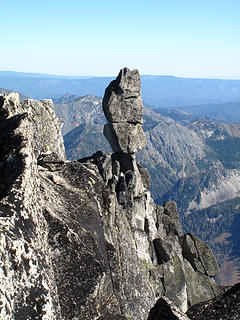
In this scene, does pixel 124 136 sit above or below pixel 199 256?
above

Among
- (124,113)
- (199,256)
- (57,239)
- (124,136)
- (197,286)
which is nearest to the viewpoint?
(57,239)

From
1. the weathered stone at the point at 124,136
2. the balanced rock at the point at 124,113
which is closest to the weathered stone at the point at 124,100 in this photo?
the balanced rock at the point at 124,113

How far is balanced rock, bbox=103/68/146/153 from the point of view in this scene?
48969 mm

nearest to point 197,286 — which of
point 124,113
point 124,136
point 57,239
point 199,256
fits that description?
point 199,256

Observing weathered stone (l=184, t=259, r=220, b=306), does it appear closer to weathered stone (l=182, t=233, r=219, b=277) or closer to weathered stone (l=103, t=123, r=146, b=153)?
weathered stone (l=182, t=233, r=219, b=277)

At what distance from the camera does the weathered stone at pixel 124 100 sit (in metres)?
49.0

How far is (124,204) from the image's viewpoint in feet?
141

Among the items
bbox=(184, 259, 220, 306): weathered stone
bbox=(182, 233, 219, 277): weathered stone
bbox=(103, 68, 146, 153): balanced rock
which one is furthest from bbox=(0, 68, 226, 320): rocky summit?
bbox=(182, 233, 219, 277): weathered stone

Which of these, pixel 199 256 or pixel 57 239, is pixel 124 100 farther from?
pixel 57 239

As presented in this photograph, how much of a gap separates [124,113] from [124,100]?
2093 millimetres

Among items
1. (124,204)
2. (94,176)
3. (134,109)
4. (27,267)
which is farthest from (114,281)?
(134,109)

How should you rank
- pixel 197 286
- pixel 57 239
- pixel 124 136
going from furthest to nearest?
1. pixel 197 286
2. pixel 124 136
3. pixel 57 239

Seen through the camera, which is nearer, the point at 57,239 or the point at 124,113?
the point at 57,239

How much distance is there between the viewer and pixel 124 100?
49312 mm
